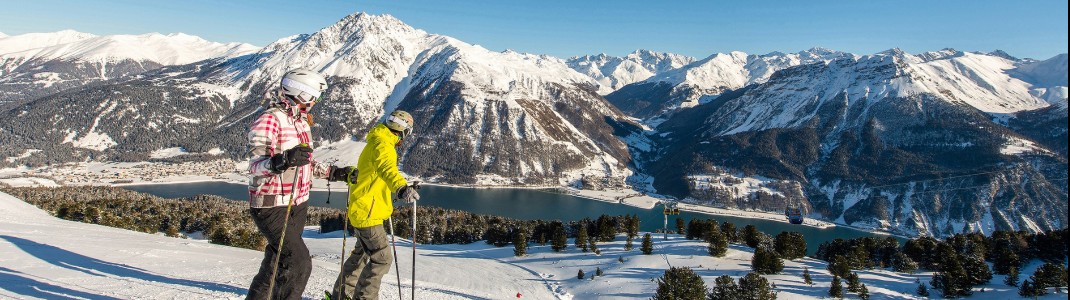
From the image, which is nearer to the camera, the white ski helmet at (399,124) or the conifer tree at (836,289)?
the white ski helmet at (399,124)

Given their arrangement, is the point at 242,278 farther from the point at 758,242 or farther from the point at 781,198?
the point at 781,198

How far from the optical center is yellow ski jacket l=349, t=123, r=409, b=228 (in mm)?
7610

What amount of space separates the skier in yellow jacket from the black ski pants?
91cm

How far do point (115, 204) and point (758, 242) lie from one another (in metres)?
58.8

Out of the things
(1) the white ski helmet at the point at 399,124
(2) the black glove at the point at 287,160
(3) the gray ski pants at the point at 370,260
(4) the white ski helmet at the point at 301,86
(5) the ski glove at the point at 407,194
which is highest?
(4) the white ski helmet at the point at 301,86

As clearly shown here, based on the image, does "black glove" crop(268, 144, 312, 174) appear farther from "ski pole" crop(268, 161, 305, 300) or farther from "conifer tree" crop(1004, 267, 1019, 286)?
"conifer tree" crop(1004, 267, 1019, 286)

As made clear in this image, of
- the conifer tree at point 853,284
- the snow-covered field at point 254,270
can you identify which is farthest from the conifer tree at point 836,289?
the snow-covered field at point 254,270

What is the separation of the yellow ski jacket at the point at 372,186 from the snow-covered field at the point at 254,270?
4.45 m

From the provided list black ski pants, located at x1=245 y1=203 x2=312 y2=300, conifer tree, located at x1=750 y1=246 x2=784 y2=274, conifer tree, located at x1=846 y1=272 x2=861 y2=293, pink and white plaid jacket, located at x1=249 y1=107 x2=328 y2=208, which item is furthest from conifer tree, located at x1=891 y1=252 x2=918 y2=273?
pink and white plaid jacket, located at x1=249 y1=107 x2=328 y2=208

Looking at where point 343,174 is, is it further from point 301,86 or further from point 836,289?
point 836,289

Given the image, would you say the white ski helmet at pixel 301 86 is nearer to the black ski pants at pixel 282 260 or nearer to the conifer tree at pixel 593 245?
the black ski pants at pixel 282 260

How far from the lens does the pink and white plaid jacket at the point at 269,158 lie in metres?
6.48

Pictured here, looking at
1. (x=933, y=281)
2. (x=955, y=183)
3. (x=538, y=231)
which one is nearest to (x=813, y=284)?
(x=933, y=281)

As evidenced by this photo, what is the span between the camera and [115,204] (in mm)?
52219
